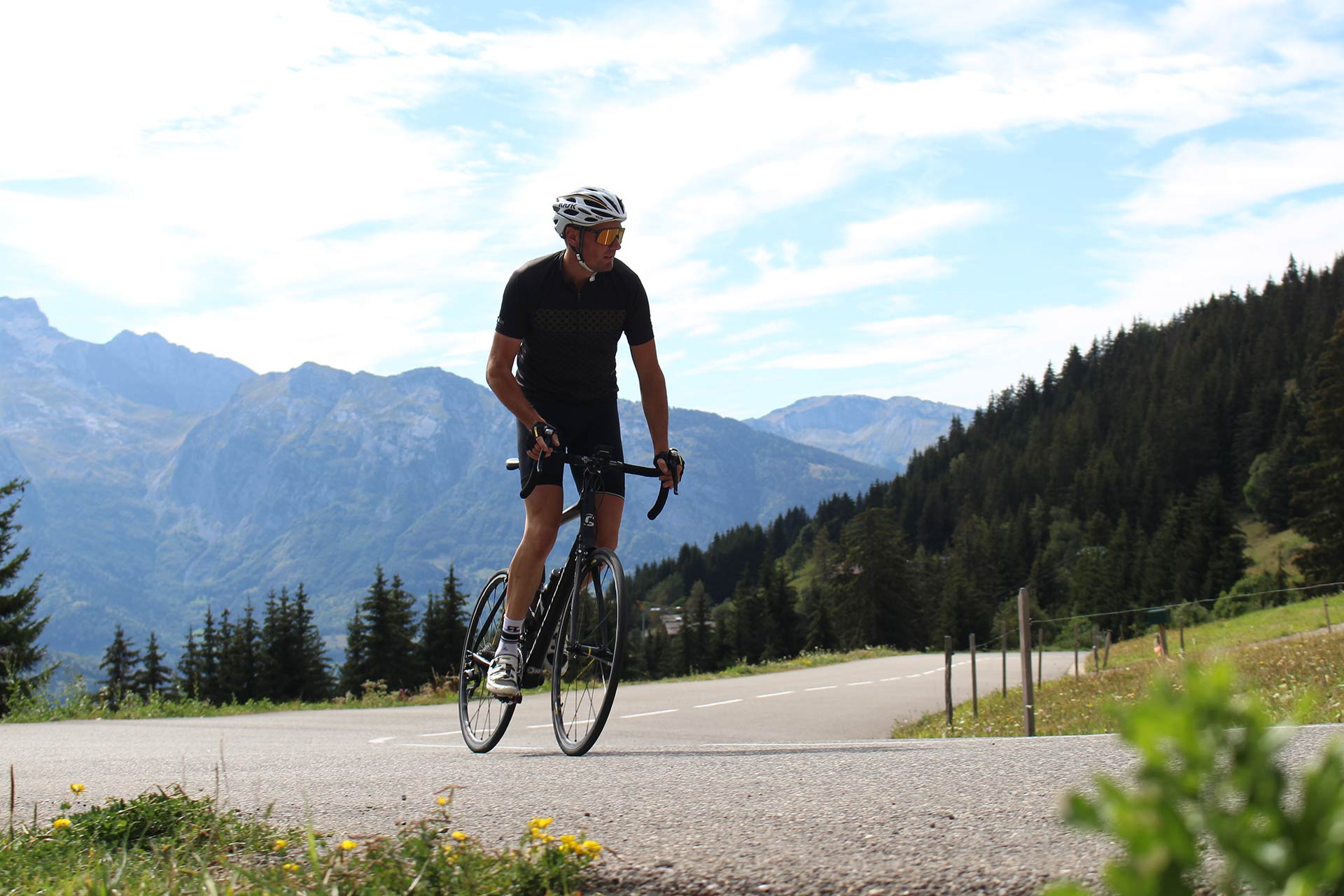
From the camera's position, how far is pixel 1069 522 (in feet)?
445

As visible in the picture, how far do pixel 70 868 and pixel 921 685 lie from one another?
20.8 m

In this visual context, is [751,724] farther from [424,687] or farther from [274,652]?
[274,652]

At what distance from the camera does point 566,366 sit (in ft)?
19.7

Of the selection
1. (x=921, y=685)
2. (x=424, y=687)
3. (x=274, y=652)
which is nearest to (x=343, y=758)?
(x=424, y=687)

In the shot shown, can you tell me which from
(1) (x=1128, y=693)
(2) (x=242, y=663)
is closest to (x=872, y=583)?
(2) (x=242, y=663)

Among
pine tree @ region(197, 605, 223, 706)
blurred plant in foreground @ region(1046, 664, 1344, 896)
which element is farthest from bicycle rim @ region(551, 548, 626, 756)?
pine tree @ region(197, 605, 223, 706)

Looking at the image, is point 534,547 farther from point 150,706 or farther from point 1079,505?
point 1079,505

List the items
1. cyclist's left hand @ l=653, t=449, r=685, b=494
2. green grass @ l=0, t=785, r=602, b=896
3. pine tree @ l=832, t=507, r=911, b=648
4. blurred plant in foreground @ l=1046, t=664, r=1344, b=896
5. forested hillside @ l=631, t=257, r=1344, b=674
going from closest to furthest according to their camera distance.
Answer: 1. blurred plant in foreground @ l=1046, t=664, r=1344, b=896
2. green grass @ l=0, t=785, r=602, b=896
3. cyclist's left hand @ l=653, t=449, r=685, b=494
4. pine tree @ l=832, t=507, r=911, b=648
5. forested hillside @ l=631, t=257, r=1344, b=674

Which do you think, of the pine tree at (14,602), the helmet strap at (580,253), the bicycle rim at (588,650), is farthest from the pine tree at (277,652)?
the helmet strap at (580,253)

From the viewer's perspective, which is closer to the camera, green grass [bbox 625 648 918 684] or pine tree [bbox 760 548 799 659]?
green grass [bbox 625 648 918 684]

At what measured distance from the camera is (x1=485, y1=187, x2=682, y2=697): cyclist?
5785 millimetres

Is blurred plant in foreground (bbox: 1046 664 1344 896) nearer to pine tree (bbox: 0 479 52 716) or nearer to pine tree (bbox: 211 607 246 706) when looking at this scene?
pine tree (bbox: 0 479 52 716)

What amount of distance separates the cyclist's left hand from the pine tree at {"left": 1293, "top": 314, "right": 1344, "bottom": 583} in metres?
64.6

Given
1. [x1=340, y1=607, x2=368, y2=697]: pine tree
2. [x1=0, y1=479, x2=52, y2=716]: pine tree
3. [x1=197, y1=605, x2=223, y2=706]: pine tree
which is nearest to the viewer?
[x1=0, y1=479, x2=52, y2=716]: pine tree
